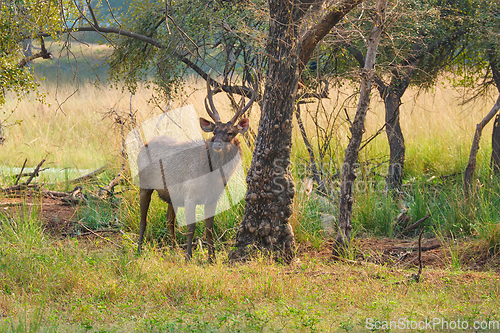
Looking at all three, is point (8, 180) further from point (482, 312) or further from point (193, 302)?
point (482, 312)

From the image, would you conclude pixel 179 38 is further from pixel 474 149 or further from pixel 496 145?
pixel 496 145

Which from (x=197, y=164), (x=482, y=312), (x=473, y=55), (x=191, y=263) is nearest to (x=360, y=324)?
(x=482, y=312)

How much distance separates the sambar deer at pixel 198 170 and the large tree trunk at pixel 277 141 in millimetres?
301

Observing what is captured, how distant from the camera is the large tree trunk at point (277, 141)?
4734mm

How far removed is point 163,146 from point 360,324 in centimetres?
313

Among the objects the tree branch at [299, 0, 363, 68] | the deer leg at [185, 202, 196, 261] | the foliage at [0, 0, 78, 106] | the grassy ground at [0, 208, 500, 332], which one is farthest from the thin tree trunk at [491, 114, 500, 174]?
the foliage at [0, 0, 78, 106]

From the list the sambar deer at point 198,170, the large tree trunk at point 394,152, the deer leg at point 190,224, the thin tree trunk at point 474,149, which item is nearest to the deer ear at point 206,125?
the sambar deer at point 198,170

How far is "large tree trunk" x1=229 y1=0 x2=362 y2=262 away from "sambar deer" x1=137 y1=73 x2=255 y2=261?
30cm

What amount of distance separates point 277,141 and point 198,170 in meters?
0.92

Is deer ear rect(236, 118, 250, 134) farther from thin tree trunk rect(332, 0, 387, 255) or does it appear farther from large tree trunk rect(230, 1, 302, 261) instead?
thin tree trunk rect(332, 0, 387, 255)

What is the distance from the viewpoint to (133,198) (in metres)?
6.43

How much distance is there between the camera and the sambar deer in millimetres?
4934

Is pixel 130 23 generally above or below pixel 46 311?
above

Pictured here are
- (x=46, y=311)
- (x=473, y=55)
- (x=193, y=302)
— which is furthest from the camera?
(x=473, y=55)
